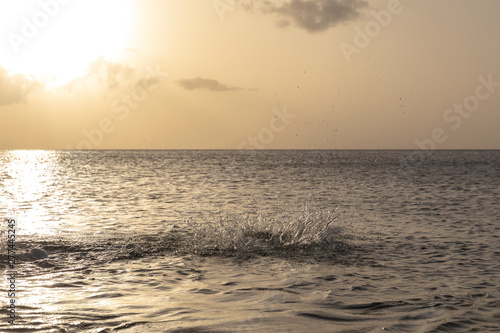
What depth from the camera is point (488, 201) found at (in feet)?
97.3

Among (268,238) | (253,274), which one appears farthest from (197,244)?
(253,274)

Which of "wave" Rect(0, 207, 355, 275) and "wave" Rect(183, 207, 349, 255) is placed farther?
"wave" Rect(183, 207, 349, 255)

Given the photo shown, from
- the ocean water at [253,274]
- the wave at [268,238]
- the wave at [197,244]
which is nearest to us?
the ocean water at [253,274]

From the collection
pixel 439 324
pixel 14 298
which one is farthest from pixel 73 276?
pixel 439 324

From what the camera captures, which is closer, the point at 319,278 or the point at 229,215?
the point at 319,278

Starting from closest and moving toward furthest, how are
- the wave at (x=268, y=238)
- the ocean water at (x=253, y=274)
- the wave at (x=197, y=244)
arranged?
1. the ocean water at (x=253, y=274)
2. the wave at (x=197, y=244)
3. the wave at (x=268, y=238)

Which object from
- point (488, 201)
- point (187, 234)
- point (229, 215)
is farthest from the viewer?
point (488, 201)

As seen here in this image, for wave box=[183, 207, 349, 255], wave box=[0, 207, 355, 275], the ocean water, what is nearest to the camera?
the ocean water

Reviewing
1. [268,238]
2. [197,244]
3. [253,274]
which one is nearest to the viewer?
[253,274]

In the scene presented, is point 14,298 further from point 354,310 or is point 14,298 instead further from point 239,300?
point 354,310

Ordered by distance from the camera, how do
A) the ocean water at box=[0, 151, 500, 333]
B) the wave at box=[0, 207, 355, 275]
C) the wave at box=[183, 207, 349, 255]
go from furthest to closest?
1. the wave at box=[183, 207, 349, 255]
2. the wave at box=[0, 207, 355, 275]
3. the ocean water at box=[0, 151, 500, 333]

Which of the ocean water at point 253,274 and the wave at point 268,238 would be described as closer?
the ocean water at point 253,274

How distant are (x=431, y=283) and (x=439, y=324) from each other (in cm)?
262

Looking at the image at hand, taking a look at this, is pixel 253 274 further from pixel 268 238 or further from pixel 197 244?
pixel 268 238
